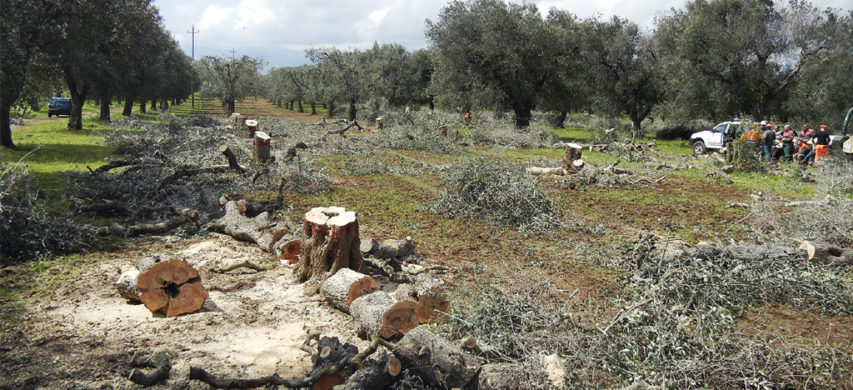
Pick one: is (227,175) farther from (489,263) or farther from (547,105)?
(547,105)

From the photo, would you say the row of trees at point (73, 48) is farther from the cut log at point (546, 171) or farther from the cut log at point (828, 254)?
the cut log at point (828, 254)

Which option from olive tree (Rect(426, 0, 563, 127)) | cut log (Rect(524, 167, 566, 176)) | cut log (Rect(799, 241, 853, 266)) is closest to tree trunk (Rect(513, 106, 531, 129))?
olive tree (Rect(426, 0, 563, 127))

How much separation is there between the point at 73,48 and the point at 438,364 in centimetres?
1736

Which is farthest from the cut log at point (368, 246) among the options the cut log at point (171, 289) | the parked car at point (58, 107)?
the parked car at point (58, 107)

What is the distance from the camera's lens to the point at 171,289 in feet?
16.7

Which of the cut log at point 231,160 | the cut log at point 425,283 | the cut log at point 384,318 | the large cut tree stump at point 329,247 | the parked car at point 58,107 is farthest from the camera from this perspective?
the parked car at point 58,107

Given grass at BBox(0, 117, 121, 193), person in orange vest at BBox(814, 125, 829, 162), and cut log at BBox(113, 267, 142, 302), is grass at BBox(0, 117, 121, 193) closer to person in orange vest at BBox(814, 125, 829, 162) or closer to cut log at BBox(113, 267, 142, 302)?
cut log at BBox(113, 267, 142, 302)

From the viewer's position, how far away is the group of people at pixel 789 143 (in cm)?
1612

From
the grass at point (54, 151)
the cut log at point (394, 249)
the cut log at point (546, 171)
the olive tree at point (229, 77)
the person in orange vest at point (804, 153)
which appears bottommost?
the cut log at point (394, 249)

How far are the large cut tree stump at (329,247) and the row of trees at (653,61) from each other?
71.5ft

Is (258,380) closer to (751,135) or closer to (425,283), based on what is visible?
(425,283)

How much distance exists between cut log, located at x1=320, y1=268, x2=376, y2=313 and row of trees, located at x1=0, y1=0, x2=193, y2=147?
11.8m

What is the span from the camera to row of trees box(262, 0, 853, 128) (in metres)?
24.2

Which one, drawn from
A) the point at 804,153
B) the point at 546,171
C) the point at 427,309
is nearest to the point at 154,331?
the point at 427,309
